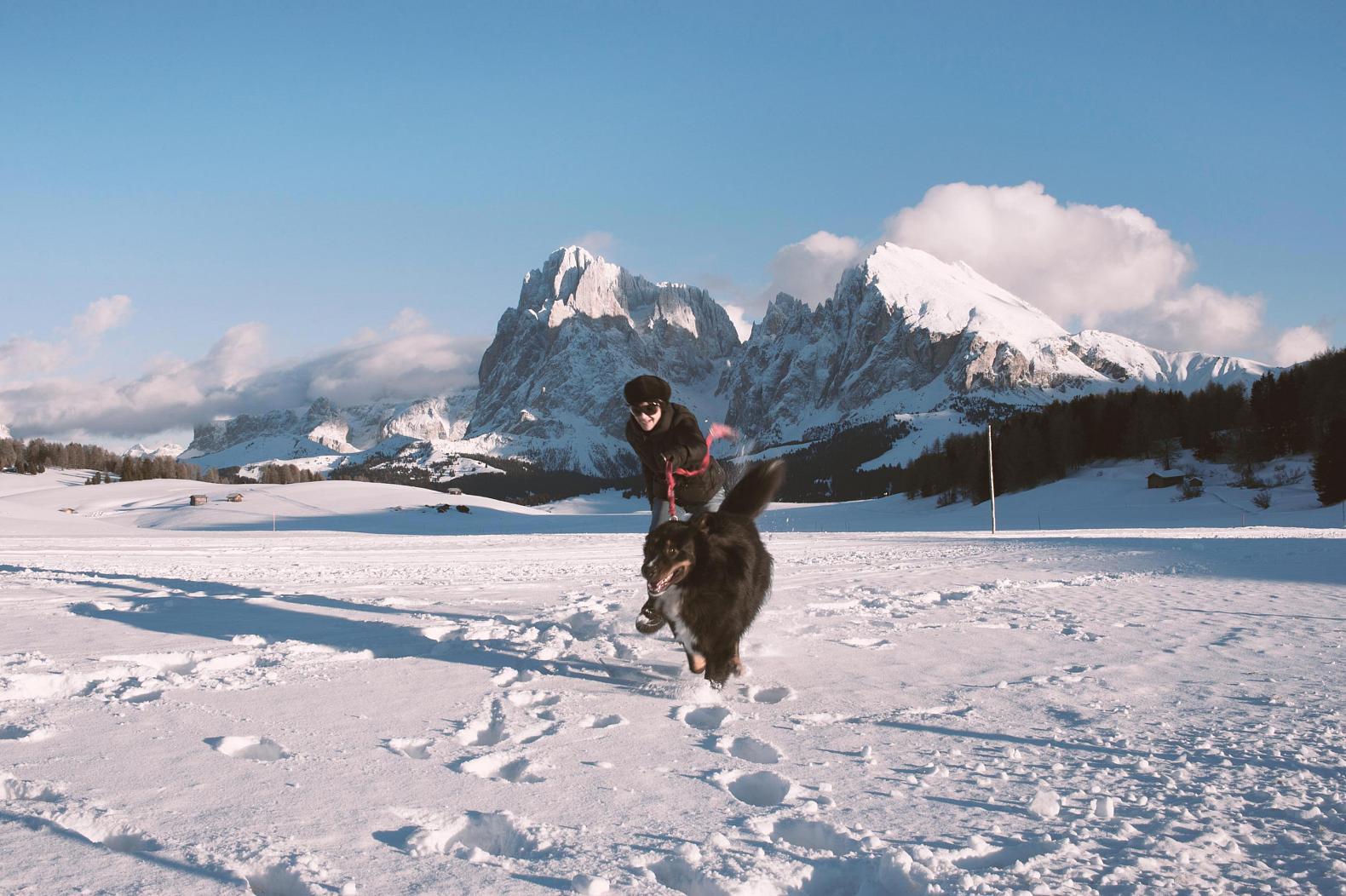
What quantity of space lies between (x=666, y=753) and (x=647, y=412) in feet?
9.02

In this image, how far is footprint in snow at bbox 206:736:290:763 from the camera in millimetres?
3514

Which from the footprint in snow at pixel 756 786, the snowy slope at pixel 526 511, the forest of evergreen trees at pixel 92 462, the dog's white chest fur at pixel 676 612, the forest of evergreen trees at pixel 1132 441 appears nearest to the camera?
the footprint in snow at pixel 756 786

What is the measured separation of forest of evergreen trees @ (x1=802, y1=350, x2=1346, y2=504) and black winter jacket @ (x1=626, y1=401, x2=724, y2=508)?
41.7m

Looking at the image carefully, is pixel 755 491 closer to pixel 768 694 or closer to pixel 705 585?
pixel 705 585

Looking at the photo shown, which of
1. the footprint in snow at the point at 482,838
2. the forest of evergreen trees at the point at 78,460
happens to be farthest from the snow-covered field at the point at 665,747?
the forest of evergreen trees at the point at 78,460

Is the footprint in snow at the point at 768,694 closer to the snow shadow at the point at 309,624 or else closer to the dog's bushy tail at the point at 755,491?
the snow shadow at the point at 309,624

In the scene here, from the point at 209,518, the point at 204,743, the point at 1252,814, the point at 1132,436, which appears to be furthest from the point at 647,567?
the point at 1132,436

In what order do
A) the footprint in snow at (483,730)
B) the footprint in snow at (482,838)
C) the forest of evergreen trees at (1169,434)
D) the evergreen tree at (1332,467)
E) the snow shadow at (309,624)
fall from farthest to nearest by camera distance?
the forest of evergreen trees at (1169,434), the evergreen tree at (1332,467), the snow shadow at (309,624), the footprint in snow at (483,730), the footprint in snow at (482,838)

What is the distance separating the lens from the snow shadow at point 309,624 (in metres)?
5.50

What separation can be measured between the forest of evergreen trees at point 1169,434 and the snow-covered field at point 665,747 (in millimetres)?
40407

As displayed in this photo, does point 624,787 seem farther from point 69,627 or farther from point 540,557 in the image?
point 540,557

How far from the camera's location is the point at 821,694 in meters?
4.60

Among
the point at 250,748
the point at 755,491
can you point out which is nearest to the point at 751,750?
the point at 250,748

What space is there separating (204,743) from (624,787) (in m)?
2.00
